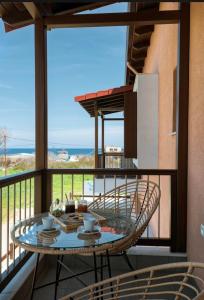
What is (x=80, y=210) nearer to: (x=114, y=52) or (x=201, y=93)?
(x=201, y=93)

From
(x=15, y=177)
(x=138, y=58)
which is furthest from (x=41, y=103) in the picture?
(x=138, y=58)

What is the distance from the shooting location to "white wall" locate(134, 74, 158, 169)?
547cm

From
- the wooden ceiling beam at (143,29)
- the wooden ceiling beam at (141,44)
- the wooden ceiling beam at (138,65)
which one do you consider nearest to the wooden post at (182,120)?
the wooden ceiling beam at (143,29)

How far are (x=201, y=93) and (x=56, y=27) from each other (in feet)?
5.76

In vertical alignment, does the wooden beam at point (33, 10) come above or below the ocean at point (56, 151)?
above

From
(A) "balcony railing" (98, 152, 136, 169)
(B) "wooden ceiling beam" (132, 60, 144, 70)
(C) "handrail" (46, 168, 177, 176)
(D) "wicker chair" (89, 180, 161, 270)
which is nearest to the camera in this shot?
(D) "wicker chair" (89, 180, 161, 270)

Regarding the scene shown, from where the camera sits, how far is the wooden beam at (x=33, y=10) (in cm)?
295

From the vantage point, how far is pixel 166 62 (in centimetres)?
473

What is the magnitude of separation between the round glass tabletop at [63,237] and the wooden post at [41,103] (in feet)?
3.69

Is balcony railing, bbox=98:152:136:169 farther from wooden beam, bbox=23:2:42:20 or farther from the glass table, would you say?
the glass table

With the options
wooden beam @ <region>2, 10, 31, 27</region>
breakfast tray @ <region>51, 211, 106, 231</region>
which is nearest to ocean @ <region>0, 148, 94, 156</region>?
wooden beam @ <region>2, 10, 31, 27</region>

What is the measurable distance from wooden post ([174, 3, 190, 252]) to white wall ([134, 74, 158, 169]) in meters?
2.41

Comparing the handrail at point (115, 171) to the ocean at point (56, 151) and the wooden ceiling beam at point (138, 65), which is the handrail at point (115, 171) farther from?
the ocean at point (56, 151)

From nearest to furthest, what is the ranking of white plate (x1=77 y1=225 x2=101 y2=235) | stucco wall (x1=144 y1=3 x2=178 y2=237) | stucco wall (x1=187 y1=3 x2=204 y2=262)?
1. white plate (x1=77 y1=225 x2=101 y2=235)
2. stucco wall (x1=187 y1=3 x2=204 y2=262)
3. stucco wall (x1=144 y1=3 x2=178 y2=237)
